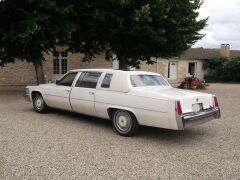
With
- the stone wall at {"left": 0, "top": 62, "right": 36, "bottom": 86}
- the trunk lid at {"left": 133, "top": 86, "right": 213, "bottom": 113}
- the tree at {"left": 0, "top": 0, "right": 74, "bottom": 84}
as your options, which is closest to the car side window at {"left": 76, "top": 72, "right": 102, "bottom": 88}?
the trunk lid at {"left": 133, "top": 86, "right": 213, "bottom": 113}

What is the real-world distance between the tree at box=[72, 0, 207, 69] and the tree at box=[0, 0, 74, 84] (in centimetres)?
175

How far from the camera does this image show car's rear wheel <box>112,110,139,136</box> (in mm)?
7363

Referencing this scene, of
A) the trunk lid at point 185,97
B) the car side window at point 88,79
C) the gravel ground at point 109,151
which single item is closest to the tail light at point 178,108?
the trunk lid at point 185,97

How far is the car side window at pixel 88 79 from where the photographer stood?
8.59 metres

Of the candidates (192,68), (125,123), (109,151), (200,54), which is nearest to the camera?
(109,151)

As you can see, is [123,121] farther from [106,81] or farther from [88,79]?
[88,79]

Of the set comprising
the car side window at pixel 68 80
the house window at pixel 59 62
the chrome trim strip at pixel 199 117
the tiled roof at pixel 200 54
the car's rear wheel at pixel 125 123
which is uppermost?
the tiled roof at pixel 200 54

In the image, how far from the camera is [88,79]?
8836 mm

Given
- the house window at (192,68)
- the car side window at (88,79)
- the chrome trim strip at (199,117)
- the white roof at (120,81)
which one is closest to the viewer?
the chrome trim strip at (199,117)

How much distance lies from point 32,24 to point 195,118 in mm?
9435

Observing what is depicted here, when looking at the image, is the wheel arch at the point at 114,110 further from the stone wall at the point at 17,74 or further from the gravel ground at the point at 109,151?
the stone wall at the point at 17,74

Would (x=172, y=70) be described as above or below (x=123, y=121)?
above

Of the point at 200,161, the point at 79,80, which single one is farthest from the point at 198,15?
the point at 200,161

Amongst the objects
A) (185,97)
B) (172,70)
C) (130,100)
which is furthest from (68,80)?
(172,70)
